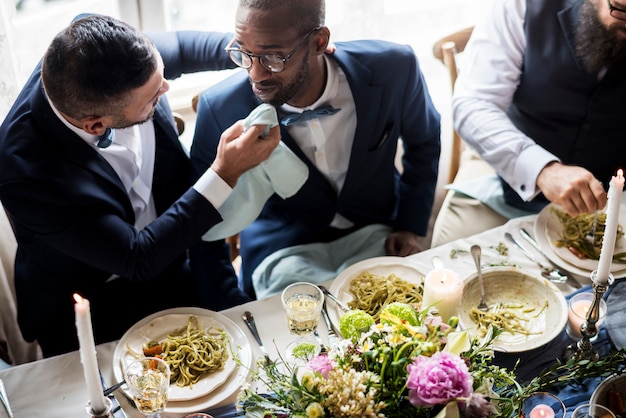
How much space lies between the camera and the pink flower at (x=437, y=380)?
1.05 metres

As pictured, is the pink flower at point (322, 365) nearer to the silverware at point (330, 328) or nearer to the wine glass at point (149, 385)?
the wine glass at point (149, 385)

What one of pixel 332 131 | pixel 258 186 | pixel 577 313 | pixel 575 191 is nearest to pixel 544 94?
pixel 575 191

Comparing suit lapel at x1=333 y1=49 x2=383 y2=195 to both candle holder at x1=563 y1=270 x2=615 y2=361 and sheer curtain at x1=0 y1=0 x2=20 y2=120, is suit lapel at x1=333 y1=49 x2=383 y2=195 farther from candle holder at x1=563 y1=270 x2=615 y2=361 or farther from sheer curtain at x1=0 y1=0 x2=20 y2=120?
sheer curtain at x1=0 y1=0 x2=20 y2=120

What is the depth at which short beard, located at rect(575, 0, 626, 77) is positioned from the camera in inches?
79.3

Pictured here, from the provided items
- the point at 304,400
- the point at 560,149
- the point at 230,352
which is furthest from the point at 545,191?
the point at 304,400

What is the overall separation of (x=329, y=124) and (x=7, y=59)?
1.01 metres

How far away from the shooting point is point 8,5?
2.14 m

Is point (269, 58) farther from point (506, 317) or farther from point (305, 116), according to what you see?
point (506, 317)

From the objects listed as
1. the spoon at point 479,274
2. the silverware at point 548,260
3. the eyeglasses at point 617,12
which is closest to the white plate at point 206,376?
the spoon at point 479,274

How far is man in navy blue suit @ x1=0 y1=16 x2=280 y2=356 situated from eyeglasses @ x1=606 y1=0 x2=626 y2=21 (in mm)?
1009

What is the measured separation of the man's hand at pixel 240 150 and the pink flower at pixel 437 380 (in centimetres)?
87

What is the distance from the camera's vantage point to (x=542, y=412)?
1.37 metres

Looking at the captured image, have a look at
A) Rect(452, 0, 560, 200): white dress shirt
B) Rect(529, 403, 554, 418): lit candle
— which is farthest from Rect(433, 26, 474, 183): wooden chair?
Rect(529, 403, 554, 418): lit candle

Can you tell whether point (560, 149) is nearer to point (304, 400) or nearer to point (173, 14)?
point (304, 400)
